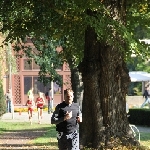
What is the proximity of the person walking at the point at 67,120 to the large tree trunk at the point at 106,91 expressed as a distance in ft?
10.0

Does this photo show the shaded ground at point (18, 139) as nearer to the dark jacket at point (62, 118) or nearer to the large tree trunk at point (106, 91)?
the large tree trunk at point (106, 91)

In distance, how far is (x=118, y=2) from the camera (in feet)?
43.0

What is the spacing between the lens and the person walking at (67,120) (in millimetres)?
9812

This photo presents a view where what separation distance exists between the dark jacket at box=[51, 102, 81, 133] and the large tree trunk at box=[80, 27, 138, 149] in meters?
3.20

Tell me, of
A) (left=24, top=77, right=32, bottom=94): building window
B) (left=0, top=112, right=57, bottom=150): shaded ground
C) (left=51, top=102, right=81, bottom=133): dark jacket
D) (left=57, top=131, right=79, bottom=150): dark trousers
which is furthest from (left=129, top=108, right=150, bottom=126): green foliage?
(left=24, top=77, right=32, bottom=94): building window

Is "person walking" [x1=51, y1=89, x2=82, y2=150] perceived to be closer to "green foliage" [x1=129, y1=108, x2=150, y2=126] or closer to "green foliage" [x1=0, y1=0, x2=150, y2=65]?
"green foliage" [x1=0, y1=0, x2=150, y2=65]

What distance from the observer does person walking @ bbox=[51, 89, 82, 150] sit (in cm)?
981

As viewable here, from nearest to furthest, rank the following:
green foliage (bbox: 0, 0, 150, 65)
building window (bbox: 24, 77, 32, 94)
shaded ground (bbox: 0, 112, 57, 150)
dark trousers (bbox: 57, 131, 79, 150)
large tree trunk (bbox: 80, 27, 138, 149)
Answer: dark trousers (bbox: 57, 131, 79, 150) < green foliage (bbox: 0, 0, 150, 65) < large tree trunk (bbox: 80, 27, 138, 149) < shaded ground (bbox: 0, 112, 57, 150) < building window (bbox: 24, 77, 32, 94)

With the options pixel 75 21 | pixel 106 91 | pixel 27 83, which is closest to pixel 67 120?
pixel 75 21

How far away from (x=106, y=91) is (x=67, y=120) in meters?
3.38

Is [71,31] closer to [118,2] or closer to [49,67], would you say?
[118,2]

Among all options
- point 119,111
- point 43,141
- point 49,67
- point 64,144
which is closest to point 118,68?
point 119,111

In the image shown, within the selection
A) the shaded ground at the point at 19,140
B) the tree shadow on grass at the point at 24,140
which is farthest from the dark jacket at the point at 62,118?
the tree shadow on grass at the point at 24,140

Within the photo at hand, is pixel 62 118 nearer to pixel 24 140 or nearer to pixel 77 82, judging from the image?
pixel 24 140
